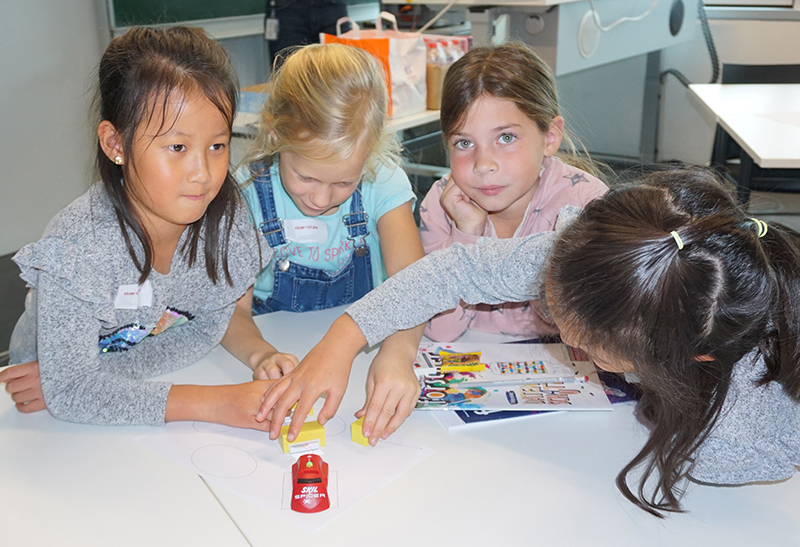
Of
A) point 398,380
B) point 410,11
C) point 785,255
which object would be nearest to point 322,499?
point 398,380

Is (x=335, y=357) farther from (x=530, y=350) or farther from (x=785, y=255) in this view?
(x=785, y=255)

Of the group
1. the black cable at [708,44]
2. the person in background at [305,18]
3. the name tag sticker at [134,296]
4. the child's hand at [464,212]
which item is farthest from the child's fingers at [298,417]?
the black cable at [708,44]

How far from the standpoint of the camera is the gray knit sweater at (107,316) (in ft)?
3.09

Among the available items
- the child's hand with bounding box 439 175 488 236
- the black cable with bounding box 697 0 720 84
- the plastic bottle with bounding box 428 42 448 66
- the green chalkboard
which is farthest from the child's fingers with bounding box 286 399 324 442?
the black cable with bounding box 697 0 720 84

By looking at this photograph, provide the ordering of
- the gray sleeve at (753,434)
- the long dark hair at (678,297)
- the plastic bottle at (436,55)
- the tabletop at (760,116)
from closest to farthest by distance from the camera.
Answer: the long dark hair at (678,297), the gray sleeve at (753,434), the tabletop at (760,116), the plastic bottle at (436,55)

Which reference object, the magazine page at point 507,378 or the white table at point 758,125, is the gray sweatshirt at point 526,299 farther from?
the white table at point 758,125

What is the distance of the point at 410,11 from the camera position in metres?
2.99

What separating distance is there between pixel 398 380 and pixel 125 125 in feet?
1.71

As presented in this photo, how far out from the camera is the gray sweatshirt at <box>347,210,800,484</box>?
0.82 meters

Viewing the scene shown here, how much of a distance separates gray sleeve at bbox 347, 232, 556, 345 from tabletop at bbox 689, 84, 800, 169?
1285 millimetres

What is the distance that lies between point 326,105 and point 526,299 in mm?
469

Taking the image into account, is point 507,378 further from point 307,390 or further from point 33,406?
point 33,406

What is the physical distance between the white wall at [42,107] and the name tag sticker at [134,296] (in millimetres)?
1831

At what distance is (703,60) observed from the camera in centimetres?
418
